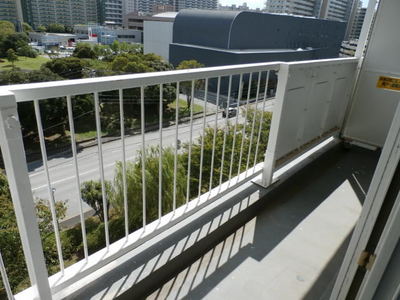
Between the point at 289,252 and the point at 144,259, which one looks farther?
the point at 289,252

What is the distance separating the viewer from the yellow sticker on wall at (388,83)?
318 centimetres

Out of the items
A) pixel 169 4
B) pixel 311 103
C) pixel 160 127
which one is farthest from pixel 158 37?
A: pixel 169 4

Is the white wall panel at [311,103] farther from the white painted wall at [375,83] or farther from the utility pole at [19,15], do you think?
the utility pole at [19,15]

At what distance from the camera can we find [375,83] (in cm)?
330

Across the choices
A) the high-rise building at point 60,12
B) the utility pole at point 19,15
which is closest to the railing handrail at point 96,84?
the utility pole at point 19,15

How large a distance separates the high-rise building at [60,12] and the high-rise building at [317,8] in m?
44.8

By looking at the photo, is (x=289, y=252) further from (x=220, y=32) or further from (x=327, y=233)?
(x=220, y=32)

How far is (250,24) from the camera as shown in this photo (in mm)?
26391

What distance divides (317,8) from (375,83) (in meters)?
45.4

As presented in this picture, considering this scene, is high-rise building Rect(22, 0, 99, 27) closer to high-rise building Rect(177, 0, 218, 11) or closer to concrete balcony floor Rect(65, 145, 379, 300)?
high-rise building Rect(177, 0, 218, 11)

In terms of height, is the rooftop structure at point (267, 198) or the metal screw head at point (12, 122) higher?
the metal screw head at point (12, 122)

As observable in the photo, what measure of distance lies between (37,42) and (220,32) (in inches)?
1534

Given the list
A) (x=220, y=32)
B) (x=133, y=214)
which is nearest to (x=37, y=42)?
(x=220, y=32)

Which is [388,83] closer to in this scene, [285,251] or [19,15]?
[285,251]
